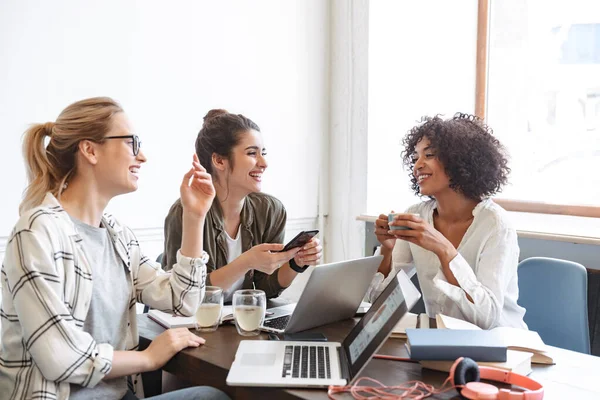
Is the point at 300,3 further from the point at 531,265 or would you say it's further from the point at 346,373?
the point at 346,373

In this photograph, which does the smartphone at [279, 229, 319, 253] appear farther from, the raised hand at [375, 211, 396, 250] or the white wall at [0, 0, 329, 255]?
the white wall at [0, 0, 329, 255]

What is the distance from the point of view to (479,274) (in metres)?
1.84

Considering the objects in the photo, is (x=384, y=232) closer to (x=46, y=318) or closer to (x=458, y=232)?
(x=458, y=232)

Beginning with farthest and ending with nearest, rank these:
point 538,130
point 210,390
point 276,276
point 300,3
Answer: point 300,3, point 538,130, point 276,276, point 210,390

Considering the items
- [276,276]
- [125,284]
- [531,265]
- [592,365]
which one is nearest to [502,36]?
[531,265]

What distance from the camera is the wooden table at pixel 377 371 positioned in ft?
3.95

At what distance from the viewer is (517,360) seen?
127cm

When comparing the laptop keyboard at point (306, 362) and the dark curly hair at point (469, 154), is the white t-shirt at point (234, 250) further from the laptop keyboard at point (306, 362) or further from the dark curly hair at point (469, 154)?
the dark curly hair at point (469, 154)

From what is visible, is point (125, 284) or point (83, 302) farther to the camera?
point (125, 284)

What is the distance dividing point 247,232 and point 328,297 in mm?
653

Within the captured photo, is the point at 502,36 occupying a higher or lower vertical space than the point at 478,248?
higher

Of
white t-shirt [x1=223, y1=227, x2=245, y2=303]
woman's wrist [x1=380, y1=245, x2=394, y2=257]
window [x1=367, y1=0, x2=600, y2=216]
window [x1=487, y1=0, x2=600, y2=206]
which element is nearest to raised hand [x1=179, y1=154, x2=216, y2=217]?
white t-shirt [x1=223, y1=227, x2=245, y2=303]

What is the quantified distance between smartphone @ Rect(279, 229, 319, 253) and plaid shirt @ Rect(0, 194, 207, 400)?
Result: 61 cm

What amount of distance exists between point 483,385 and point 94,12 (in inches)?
92.0
